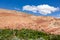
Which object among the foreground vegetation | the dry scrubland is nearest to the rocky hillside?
the dry scrubland

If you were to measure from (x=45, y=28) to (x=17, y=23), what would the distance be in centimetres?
184

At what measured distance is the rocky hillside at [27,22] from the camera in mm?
19734

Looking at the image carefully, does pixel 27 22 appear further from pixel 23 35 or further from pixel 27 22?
pixel 23 35

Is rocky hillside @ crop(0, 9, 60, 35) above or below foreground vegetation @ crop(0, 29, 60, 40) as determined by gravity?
above

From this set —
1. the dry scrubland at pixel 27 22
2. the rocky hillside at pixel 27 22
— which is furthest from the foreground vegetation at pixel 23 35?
the rocky hillside at pixel 27 22

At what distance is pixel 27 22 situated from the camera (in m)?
20.4

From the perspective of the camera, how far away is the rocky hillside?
1973 cm

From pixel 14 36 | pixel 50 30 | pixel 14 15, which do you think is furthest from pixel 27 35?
pixel 14 15

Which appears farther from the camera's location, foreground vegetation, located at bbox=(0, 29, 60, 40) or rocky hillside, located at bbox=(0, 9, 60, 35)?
rocky hillside, located at bbox=(0, 9, 60, 35)

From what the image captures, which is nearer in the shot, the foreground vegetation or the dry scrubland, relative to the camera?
the foreground vegetation

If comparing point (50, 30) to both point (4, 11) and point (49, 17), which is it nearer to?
point (49, 17)

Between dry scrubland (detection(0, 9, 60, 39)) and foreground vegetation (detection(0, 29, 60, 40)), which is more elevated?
dry scrubland (detection(0, 9, 60, 39))

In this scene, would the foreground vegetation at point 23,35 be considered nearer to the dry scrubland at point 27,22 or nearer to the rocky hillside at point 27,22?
the dry scrubland at point 27,22

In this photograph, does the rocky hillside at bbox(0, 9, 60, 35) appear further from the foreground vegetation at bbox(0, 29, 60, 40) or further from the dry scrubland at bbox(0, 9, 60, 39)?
the foreground vegetation at bbox(0, 29, 60, 40)
